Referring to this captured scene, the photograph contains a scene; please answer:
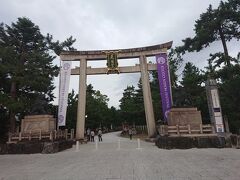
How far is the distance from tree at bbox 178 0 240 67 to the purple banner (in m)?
3.16

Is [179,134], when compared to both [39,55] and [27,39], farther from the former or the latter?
[27,39]

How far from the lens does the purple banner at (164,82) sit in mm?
22984

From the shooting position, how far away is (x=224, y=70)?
21.4 metres

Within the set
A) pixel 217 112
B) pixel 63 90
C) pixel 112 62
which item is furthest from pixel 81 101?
pixel 217 112

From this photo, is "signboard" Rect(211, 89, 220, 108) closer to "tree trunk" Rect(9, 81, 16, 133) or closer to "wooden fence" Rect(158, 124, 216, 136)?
"wooden fence" Rect(158, 124, 216, 136)

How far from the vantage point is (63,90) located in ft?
78.4

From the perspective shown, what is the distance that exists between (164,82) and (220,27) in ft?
22.8

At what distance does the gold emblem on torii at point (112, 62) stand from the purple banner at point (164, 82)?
4374 millimetres

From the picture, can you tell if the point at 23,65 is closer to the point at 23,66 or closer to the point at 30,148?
the point at 23,66

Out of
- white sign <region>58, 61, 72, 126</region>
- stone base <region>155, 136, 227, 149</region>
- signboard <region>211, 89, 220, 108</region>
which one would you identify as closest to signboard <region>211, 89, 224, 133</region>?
signboard <region>211, 89, 220, 108</region>

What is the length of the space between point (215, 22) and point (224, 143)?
1113 cm

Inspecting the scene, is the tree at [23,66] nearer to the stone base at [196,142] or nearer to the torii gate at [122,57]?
the torii gate at [122,57]

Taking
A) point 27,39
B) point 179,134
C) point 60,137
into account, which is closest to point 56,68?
point 27,39

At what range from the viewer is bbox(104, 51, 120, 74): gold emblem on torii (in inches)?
1025
